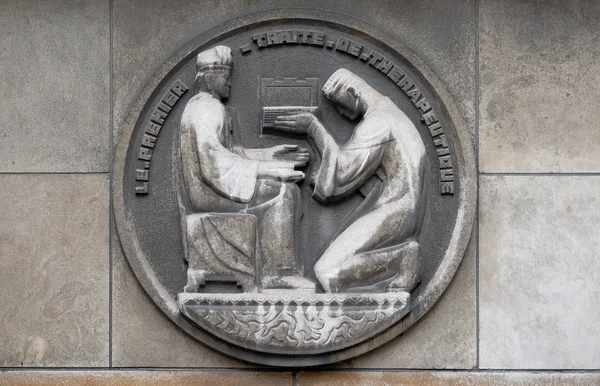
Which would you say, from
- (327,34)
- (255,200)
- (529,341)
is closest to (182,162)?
(255,200)

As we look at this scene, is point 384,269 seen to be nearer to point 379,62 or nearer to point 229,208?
point 229,208

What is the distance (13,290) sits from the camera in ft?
36.6

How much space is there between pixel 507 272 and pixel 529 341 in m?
0.59

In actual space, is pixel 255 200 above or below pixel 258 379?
above

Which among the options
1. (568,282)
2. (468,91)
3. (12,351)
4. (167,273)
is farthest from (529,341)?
(12,351)

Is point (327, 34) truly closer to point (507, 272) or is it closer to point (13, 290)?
point (507, 272)

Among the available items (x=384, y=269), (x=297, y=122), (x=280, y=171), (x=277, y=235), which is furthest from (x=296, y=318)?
(x=297, y=122)

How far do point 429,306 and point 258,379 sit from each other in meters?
1.52

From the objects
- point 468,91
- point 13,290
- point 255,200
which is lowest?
point 13,290

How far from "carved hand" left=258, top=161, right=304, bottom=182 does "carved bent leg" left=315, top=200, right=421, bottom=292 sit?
0.62m

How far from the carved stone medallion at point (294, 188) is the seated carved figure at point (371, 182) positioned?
0.01 meters

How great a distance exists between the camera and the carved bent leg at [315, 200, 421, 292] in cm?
1086

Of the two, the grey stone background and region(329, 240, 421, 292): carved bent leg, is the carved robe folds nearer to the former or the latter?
region(329, 240, 421, 292): carved bent leg

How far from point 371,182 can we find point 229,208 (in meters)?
1.20
